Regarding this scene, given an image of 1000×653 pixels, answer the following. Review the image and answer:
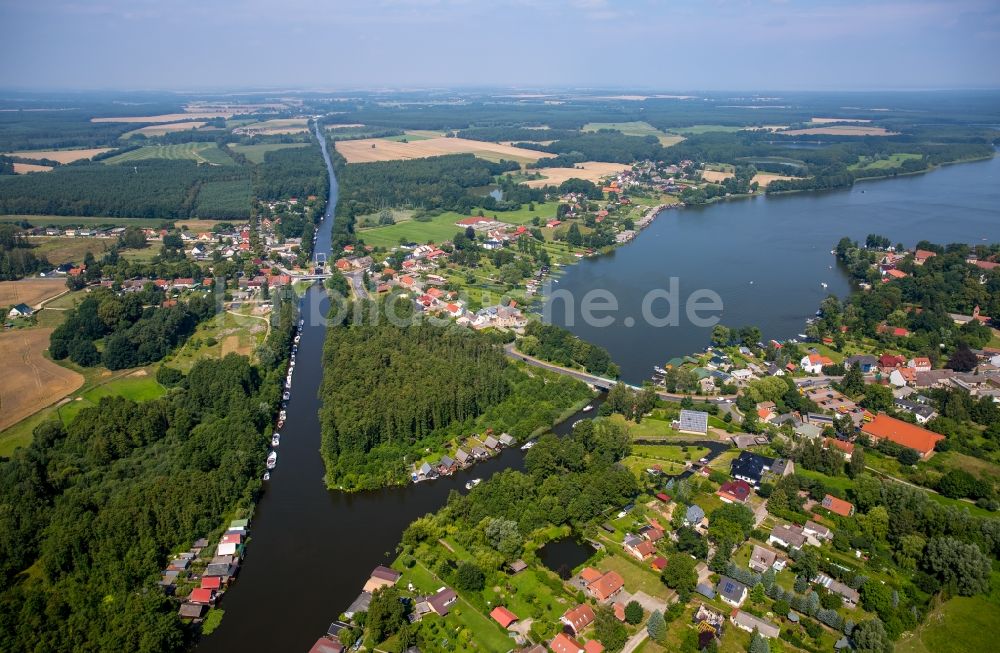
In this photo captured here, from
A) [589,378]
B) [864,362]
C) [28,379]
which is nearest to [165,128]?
[28,379]

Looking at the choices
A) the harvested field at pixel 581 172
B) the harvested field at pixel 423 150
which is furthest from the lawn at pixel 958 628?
the harvested field at pixel 423 150

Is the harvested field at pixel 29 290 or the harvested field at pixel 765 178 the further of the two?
the harvested field at pixel 765 178

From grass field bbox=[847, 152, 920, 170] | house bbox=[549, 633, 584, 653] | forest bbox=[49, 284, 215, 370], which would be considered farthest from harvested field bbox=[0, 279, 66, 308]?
grass field bbox=[847, 152, 920, 170]

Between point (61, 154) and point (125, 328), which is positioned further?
point (61, 154)

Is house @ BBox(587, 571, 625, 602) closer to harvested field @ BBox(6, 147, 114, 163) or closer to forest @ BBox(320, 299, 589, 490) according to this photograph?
forest @ BBox(320, 299, 589, 490)

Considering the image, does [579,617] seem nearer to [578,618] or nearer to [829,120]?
[578,618]

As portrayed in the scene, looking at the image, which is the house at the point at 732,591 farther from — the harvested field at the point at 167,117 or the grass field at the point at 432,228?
the harvested field at the point at 167,117

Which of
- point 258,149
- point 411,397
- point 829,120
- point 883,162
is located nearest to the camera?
point 411,397
